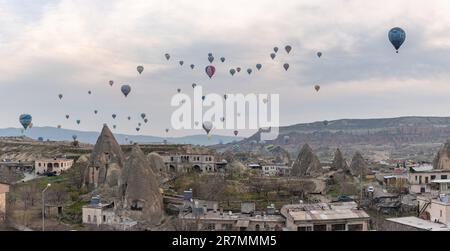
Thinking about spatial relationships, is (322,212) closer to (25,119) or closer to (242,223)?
(242,223)

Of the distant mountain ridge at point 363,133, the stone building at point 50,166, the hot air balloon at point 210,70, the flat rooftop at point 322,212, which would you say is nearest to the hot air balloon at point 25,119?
the stone building at point 50,166

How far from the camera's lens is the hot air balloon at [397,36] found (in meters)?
21.6

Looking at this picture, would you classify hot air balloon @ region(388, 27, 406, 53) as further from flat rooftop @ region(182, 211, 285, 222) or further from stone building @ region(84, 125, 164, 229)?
stone building @ region(84, 125, 164, 229)

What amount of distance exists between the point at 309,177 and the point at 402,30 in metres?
14.0

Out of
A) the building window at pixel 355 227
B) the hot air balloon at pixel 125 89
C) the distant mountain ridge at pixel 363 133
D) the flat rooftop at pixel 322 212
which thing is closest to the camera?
the flat rooftop at pixel 322 212

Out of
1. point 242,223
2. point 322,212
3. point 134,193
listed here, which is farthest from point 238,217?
point 134,193

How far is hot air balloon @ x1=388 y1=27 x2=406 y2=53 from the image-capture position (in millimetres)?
21594

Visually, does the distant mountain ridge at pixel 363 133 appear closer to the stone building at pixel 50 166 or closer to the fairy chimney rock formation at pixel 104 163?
the stone building at pixel 50 166

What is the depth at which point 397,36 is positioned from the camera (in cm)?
2162

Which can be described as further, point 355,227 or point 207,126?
point 207,126

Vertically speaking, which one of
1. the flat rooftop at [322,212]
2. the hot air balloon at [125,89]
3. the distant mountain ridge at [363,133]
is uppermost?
the hot air balloon at [125,89]

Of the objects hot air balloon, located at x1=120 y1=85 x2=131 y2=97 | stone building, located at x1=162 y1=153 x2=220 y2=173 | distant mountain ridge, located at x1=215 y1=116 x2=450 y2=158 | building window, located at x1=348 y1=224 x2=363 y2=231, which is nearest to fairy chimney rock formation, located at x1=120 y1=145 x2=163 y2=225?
hot air balloon, located at x1=120 y1=85 x2=131 y2=97
